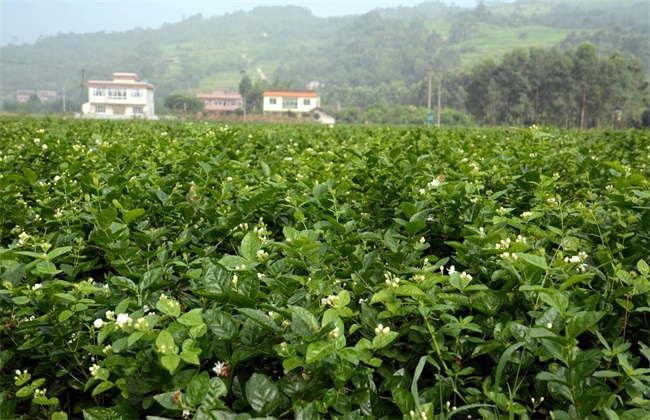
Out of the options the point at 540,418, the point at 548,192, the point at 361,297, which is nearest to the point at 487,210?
the point at 548,192

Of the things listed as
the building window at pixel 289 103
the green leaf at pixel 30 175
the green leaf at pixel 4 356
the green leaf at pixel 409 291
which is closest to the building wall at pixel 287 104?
the building window at pixel 289 103

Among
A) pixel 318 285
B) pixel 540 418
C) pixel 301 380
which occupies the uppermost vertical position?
pixel 318 285

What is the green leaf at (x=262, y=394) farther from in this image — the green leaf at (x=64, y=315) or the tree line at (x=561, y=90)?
the tree line at (x=561, y=90)

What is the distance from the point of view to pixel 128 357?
3.69 feet

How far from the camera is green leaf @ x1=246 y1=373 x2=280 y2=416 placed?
3.28ft

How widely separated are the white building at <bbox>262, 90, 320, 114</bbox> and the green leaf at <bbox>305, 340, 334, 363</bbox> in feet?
223

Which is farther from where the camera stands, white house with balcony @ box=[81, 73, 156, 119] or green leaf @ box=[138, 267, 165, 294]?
white house with balcony @ box=[81, 73, 156, 119]

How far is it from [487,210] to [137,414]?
4.05 ft

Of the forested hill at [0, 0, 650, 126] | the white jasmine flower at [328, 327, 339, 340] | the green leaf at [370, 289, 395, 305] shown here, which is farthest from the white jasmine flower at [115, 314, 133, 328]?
the forested hill at [0, 0, 650, 126]

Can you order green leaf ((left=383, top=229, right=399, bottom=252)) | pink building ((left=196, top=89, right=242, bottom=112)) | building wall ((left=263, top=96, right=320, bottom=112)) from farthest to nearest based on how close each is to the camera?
pink building ((left=196, top=89, right=242, bottom=112))
building wall ((left=263, top=96, right=320, bottom=112))
green leaf ((left=383, top=229, right=399, bottom=252))

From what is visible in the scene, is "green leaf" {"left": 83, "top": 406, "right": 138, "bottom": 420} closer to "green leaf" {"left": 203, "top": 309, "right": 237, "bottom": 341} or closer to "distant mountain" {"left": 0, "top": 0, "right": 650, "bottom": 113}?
"green leaf" {"left": 203, "top": 309, "right": 237, "bottom": 341}

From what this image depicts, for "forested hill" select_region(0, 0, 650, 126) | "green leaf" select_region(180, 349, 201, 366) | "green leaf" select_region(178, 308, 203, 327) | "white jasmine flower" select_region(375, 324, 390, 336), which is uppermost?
"forested hill" select_region(0, 0, 650, 126)

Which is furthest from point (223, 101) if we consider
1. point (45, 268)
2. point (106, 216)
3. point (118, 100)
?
point (45, 268)

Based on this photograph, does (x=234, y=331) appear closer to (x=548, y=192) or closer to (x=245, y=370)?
(x=245, y=370)
